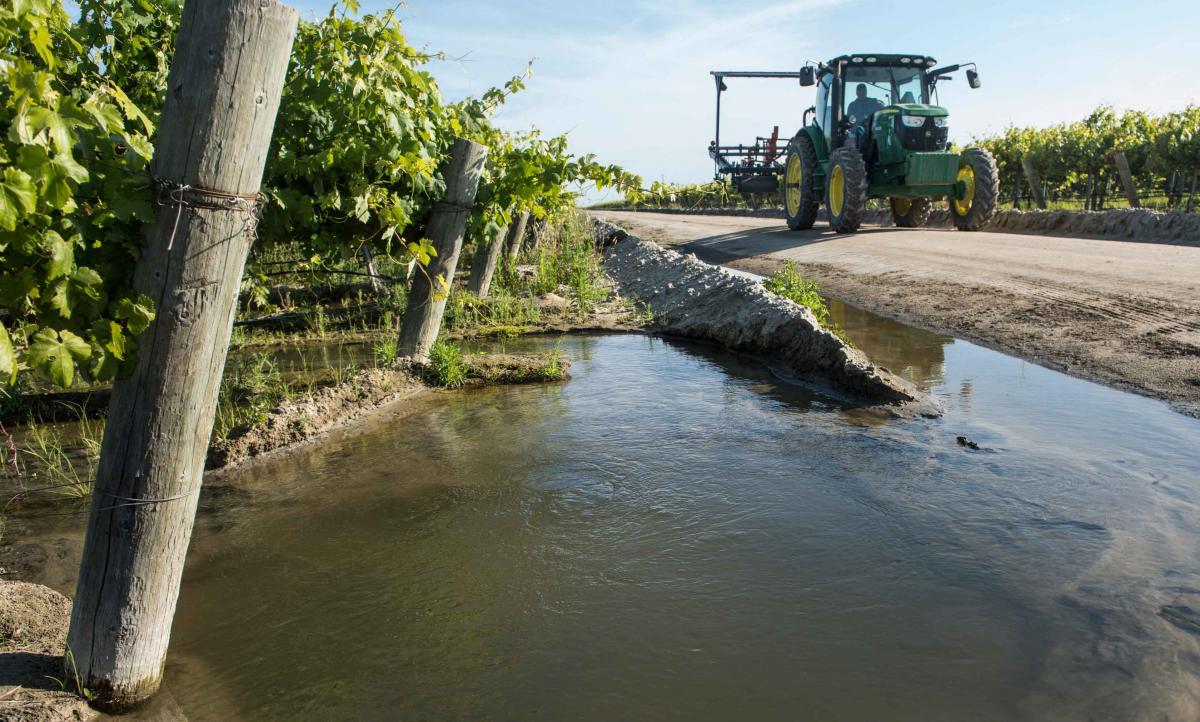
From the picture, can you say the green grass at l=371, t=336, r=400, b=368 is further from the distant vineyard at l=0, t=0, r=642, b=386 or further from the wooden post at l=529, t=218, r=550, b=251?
the wooden post at l=529, t=218, r=550, b=251

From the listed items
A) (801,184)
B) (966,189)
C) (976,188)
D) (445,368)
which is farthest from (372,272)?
(966,189)

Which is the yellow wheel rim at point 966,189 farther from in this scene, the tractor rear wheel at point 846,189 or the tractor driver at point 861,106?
the tractor rear wheel at point 846,189

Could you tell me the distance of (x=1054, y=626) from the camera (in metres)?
2.46

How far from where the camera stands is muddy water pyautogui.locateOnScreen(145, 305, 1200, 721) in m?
2.26

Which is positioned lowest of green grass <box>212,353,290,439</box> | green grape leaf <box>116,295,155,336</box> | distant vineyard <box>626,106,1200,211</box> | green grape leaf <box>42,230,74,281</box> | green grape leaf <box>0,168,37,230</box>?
green grass <box>212,353,290,439</box>

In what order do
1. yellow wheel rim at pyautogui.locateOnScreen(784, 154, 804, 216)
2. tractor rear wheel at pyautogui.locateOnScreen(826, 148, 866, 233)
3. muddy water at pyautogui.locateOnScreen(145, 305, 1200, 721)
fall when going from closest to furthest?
muddy water at pyautogui.locateOnScreen(145, 305, 1200, 721)
tractor rear wheel at pyautogui.locateOnScreen(826, 148, 866, 233)
yellow wheel rim at pyautogui.locateOnScreen(784, 154, 804, 216)

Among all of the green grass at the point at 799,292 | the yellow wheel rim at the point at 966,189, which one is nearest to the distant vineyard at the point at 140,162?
the green grass at the point at 799,292

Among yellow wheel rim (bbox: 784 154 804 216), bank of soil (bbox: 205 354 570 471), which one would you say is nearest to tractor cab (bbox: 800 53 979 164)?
yellow wheel rim (bbox: 784 154 804 216)

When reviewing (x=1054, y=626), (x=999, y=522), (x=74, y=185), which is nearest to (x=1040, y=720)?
(x=1054, y=626)

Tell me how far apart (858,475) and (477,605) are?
1.91 meters

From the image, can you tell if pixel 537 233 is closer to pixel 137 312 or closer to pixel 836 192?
pixel 836 192

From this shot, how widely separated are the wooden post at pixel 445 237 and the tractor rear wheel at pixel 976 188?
1079cm

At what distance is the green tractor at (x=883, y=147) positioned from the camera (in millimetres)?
12984

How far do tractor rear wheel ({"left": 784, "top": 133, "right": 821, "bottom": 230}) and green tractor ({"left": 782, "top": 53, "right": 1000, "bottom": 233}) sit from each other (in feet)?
0.07
